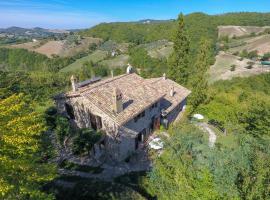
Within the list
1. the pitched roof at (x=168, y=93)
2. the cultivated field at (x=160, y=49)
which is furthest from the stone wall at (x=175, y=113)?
the cultivated field at (x=160, y=49)

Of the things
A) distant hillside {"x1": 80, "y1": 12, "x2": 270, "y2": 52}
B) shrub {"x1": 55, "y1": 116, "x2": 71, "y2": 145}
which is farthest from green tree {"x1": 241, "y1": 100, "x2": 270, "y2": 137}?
distant hillside {"x1": 80, "y1": 12, "x2": 270, "y2": 52}

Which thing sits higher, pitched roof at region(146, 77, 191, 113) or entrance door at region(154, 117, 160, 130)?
pitched roof at region(146, 77, 191, 113)

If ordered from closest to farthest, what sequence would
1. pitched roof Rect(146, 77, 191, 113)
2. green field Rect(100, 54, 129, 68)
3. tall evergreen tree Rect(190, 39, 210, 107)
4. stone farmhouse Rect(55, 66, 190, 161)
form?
stone farmhouse Rect(55, 66, 190, 161), pitched roof Rect(146, 77, 191, 113), tall evergreen tree Rect(190, 39, 210, 107), green field Rect(100, 54, 129, 68)

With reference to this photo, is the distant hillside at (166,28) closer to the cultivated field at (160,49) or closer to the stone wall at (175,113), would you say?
the cultivated field at (160,49)

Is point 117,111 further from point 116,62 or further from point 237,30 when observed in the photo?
point 237,30

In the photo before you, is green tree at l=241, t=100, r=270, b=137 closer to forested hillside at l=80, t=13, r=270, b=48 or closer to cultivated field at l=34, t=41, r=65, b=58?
forested hillside at l=80, t=13, r=270, b=48

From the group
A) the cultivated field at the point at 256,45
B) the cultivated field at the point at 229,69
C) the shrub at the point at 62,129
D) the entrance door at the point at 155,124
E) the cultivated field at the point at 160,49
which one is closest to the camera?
the shrub at the point at 62,129

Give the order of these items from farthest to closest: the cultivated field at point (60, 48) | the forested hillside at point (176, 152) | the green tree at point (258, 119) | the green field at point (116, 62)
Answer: the cultivated field at point (60, 48), the green field at point (116, 62), the green tree at point (258, 119), the forested hillside at point (176, 152)

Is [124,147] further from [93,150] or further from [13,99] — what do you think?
[13,99]
